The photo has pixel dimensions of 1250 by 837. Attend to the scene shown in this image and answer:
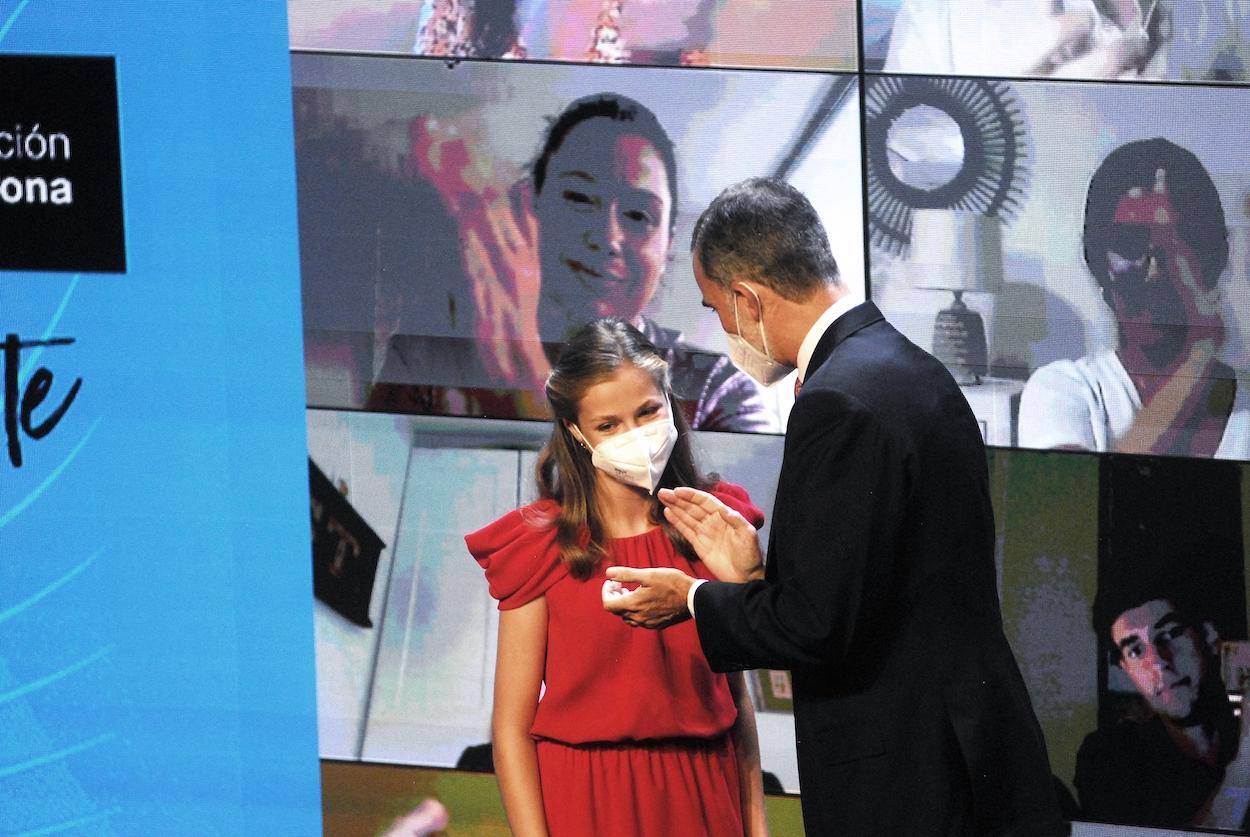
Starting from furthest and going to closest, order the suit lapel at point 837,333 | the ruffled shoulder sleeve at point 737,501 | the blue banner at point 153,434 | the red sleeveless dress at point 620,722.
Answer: the blue banner at point 153,434
the ruffled shoulder sleeve at point 737,501
the red sleeveless dress at point 620,722
the suit lapel at point 837,333

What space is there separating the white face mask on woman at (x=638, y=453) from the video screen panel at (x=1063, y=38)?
96cm

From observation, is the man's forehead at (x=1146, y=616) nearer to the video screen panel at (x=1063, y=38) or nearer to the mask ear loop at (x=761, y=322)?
the video screen panel at (x=1063, y=38)

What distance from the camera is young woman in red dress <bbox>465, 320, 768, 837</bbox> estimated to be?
96.7 inches

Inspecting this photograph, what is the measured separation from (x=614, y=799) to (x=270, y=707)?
1.06 metres

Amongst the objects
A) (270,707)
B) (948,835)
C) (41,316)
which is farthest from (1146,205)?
(41,316)

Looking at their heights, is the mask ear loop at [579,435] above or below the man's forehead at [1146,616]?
above

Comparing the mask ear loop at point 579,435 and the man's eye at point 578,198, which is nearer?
the mask ear loop at point 579,435

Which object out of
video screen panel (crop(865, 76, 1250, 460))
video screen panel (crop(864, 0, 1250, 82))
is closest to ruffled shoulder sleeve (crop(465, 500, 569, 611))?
video screen panel (crop(865, 76, 1250, 460))

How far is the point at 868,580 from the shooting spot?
1.92 metres

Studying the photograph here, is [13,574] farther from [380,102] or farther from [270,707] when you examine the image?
[380,102]

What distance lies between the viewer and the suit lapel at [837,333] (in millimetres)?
2025

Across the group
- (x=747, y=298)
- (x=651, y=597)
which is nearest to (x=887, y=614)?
(x=651, y=597)

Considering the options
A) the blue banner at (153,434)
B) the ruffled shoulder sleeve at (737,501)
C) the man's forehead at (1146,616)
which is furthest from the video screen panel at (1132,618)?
the blue banner at (153,434)

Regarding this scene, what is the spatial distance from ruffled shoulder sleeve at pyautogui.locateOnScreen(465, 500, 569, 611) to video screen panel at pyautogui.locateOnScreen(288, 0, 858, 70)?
1010mm
